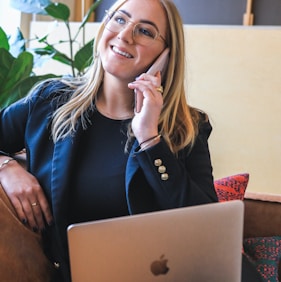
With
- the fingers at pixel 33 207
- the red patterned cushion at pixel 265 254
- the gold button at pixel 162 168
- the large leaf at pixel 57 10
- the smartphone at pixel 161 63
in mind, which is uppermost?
the large leaf at pixel 57 10

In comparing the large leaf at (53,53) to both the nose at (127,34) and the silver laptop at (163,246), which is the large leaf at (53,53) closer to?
the nose at (127,34)

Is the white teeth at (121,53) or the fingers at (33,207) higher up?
the white teeth at (121,53)

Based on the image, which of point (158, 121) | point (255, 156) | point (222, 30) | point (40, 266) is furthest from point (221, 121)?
point (40, 266)

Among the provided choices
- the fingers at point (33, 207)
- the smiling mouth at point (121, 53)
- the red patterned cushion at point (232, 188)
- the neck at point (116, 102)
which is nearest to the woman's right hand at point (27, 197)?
the fingers at point (33, 207)

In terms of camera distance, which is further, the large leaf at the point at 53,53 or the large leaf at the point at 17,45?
the large leaf at the point at 53,53

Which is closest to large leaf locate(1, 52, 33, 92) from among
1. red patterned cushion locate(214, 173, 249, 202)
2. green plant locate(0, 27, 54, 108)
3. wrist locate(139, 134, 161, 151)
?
green plant locate(0, 27, 54, 108)

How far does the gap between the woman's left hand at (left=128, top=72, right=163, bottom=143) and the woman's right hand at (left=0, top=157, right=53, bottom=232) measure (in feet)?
1.00

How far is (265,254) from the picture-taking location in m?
1.44

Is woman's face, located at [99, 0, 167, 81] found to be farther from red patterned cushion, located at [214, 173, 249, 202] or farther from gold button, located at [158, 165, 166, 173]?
red patterned cushion, located at [214, 173, 249, 202]

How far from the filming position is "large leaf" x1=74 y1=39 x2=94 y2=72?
6.44ft

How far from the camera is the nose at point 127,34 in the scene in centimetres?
132

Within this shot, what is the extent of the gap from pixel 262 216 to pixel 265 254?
0.42ft

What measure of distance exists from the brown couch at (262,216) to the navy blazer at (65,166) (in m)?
0.28

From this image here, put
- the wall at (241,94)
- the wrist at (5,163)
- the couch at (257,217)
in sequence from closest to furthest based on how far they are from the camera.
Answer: the wrist at (5,163), the couch at (257,217), the wall at (241,94)
